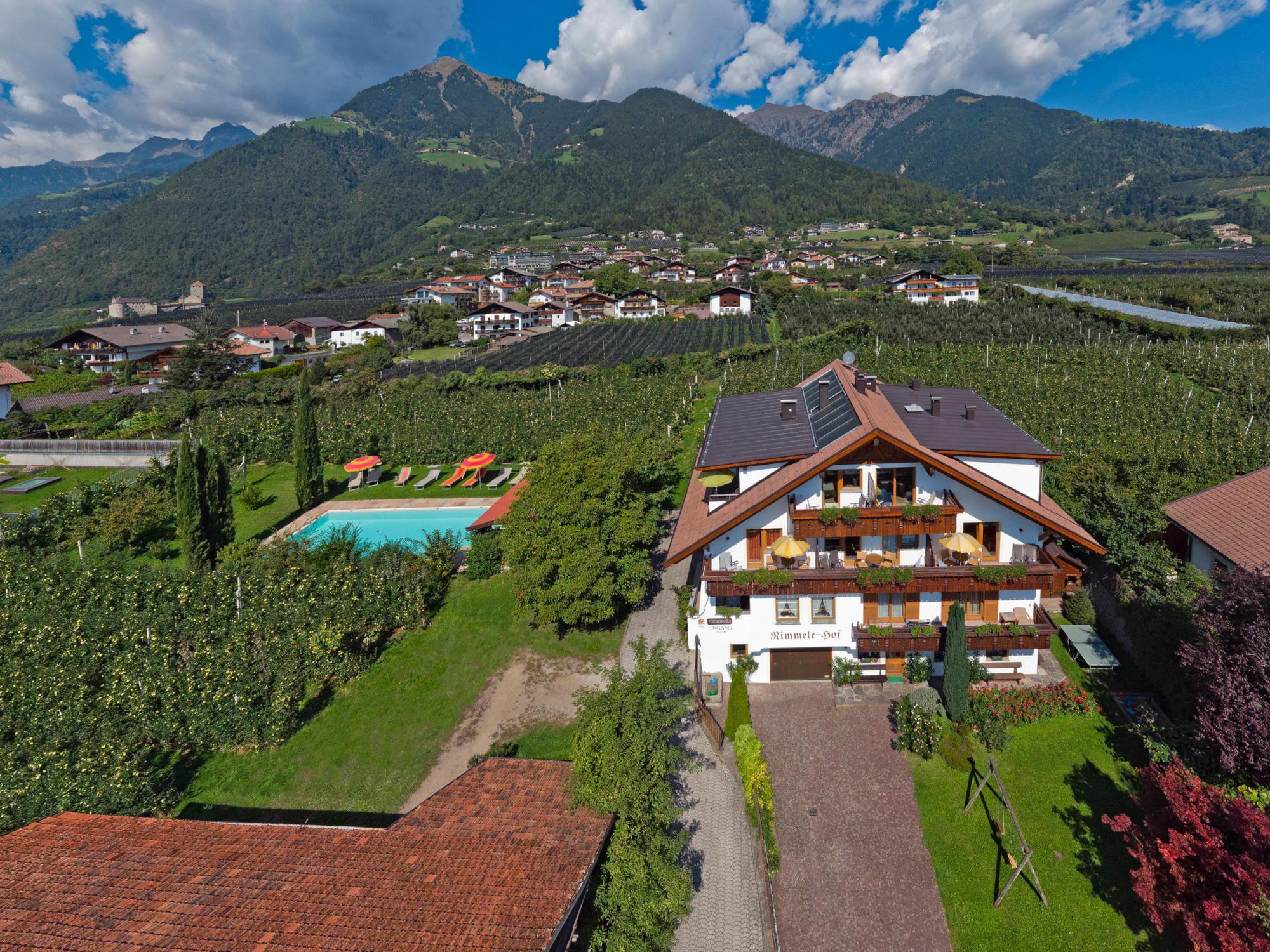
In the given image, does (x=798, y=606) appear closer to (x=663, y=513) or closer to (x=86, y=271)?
(x=663, y=513)

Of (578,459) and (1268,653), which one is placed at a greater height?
(578,459)

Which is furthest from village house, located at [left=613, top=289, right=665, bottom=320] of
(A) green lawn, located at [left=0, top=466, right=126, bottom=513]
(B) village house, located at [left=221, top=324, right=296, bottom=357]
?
(A) green lawn, located at [left=0, top=466, right=126, bottom=513]

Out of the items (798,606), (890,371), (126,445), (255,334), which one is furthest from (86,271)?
(798,606)

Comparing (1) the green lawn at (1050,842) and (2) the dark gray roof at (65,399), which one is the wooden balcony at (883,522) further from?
(2) the dark gray roof at (65,399)

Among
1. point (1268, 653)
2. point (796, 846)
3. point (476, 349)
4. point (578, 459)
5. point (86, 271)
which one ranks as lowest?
point (796, 846)

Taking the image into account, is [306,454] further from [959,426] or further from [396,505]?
[959,426]

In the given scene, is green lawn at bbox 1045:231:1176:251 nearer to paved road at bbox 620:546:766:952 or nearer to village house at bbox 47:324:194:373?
paved road at bbox 620:546:766:952

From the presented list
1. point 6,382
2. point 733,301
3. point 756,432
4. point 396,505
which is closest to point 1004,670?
point 756,432

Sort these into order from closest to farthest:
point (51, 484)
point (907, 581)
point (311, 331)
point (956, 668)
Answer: point (956, 668), point (907, 581), point (51, 484), point (311, 331)
